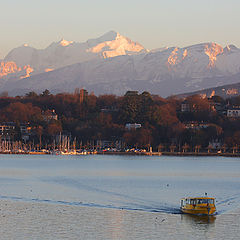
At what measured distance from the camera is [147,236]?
118 ft

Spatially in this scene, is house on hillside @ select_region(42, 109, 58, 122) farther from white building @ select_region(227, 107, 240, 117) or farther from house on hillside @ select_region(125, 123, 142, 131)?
white building @ select_region(227, 107, 240, 117)

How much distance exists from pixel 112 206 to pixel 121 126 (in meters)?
95.1

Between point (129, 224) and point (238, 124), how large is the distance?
104706 mm

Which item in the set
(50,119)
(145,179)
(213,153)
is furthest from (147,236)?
(50,119)

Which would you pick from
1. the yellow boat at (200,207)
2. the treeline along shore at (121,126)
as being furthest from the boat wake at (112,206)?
the treeline along shore at (121,126)

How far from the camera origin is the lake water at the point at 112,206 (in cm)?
3684

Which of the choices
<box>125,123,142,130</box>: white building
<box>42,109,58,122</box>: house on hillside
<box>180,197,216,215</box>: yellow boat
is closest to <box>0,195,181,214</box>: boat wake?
<box>180,197,216,215</box>: yellow boat

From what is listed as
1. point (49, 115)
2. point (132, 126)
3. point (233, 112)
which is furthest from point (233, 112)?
point (49, 115)

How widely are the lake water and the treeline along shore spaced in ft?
188

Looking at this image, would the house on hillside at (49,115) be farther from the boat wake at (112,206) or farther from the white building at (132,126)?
the boat wake at (112,206)

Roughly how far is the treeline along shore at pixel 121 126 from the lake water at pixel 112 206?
5717 cm

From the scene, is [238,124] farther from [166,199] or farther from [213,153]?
[166,199]

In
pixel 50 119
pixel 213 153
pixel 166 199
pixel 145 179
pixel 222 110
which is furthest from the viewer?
pixel 222 110

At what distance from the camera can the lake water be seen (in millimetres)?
36844
